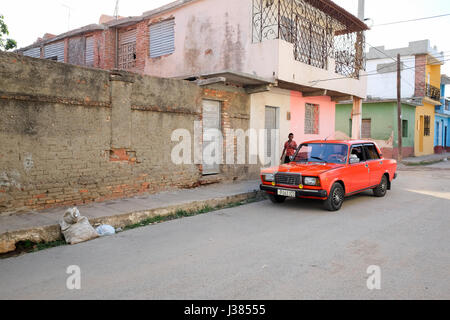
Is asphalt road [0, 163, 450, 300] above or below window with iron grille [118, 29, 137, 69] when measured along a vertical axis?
below

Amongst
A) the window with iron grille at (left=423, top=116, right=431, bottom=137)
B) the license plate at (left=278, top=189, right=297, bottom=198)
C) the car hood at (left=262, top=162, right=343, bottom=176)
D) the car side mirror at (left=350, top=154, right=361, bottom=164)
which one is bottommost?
the license plate at (left=278, top=189, right=297, bottom=198)

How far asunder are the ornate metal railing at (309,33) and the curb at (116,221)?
19.3 ft

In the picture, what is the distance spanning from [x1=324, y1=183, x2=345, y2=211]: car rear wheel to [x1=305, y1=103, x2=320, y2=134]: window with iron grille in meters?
7.57

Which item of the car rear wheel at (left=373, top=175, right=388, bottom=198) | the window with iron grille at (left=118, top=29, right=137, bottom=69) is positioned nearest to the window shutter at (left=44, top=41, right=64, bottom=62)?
the window with iron grille at (left=118, top=29, right=137, bottom=69)

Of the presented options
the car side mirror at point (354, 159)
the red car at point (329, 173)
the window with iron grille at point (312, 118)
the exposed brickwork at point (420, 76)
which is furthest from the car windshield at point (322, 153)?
the exposed brickwork at point (420, 76)

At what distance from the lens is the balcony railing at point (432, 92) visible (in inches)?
1102

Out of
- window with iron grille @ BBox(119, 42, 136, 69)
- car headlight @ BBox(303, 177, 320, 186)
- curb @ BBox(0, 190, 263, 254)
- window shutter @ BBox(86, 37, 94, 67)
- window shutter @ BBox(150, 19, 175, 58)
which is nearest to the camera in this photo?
curb @ BBox(0, 190, 263, 254)

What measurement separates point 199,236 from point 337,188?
3.69m

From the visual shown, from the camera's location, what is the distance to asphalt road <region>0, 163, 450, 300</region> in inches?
140

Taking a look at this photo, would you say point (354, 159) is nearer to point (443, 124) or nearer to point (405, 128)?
point (405, 128)

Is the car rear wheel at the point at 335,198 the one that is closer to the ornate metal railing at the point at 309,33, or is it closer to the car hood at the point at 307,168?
the car hood at the point at 307,168

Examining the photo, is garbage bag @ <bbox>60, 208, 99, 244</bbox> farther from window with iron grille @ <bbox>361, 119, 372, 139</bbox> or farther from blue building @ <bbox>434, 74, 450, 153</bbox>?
blue building @ <bbox>434, 74, 450, 153</bbox>
